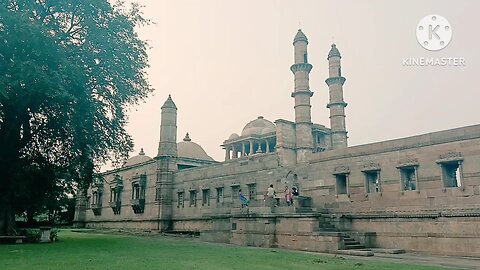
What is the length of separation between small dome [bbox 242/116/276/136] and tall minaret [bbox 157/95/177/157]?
10.7 m

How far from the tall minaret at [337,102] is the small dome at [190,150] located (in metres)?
15.2

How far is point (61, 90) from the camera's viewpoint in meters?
16.3

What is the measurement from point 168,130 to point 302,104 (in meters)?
11.7

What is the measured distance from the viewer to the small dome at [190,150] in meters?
41.3

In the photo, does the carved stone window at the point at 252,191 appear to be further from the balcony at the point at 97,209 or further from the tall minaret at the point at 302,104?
the balcony at the point at 97,209

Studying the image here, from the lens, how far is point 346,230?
1817 cm

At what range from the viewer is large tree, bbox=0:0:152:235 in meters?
16.1

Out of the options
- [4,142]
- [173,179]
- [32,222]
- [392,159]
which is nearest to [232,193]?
[173,179]

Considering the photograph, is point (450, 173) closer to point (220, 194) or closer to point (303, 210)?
point (303, 210)

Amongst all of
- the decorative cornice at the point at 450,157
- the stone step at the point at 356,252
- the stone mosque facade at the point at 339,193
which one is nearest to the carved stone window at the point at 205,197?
the stone mosque facade at the point at 339,193

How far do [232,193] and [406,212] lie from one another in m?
12.7

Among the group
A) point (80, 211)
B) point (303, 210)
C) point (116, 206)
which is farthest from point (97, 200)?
point (303, 210)

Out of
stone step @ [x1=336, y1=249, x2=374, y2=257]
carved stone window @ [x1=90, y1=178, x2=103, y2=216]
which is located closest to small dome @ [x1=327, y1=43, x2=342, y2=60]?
stone step @ [x1=336, y1=249, x2=374, y2=257]

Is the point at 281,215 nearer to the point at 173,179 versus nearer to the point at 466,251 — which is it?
the point at 466,251
